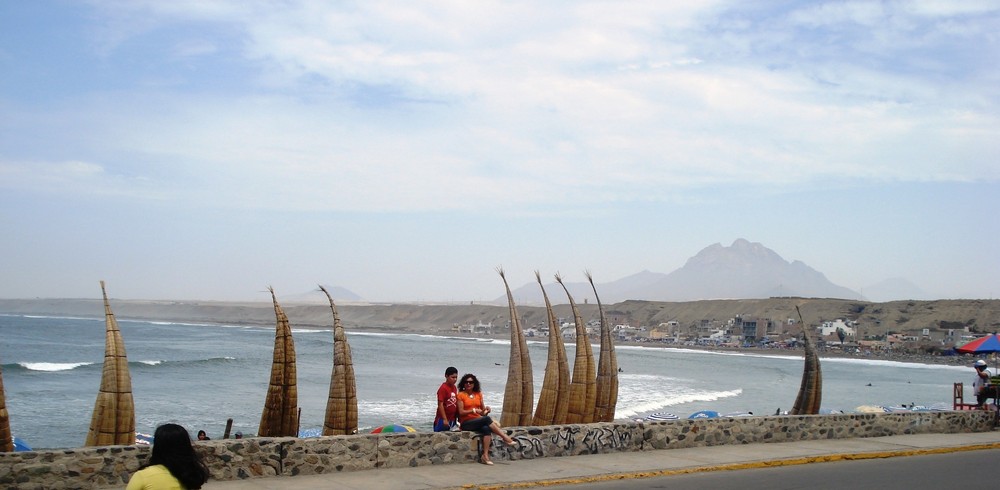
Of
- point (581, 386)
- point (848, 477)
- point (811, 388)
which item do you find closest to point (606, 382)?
point (581, 386)

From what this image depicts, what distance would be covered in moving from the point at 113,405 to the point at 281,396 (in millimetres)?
2208

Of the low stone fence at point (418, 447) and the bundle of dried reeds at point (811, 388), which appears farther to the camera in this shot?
the bundle of dried reeds at point (811, 388)

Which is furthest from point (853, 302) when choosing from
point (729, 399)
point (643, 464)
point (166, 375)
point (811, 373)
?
point (643, 464)

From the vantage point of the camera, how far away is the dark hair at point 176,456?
5.21 metres

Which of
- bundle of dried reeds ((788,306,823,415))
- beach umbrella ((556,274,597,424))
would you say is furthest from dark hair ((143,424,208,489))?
bundle of dried reeds ((788,306,823,415))

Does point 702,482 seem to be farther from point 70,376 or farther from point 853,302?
point 853,302

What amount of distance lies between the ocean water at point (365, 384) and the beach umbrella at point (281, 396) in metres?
18.1

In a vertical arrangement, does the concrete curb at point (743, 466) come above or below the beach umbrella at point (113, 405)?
below

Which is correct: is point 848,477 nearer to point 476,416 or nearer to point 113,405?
point 476,416

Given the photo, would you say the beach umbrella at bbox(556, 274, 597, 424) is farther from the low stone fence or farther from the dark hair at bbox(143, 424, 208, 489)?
the dark hair at bbox(143, 424, 208, 489)

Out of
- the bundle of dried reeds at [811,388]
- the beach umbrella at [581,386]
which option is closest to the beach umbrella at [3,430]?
the beach umbrella at [581,386]

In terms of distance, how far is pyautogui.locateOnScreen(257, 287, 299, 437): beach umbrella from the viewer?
13.2 meters

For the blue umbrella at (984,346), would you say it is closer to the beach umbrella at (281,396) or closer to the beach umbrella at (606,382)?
the beach umbrella at (606,382)

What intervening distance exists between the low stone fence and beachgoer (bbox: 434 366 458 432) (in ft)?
3.11
